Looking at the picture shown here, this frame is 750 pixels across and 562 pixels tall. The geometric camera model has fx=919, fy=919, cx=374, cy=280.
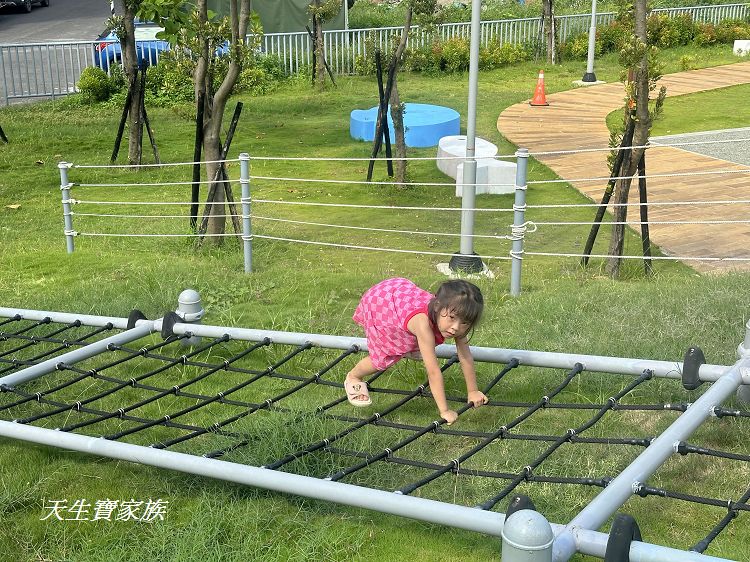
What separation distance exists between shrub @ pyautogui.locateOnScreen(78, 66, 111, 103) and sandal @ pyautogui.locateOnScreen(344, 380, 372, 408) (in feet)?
44.5

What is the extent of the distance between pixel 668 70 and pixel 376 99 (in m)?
6.60

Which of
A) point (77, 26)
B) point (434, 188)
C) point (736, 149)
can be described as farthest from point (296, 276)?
point (77, 26)

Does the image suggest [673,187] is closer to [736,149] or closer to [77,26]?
[736,149]

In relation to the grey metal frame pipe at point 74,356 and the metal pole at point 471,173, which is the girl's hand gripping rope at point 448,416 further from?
the metal pole at point 471,173

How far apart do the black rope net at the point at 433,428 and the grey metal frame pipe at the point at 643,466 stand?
0.19ft

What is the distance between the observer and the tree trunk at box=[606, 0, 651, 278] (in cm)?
686

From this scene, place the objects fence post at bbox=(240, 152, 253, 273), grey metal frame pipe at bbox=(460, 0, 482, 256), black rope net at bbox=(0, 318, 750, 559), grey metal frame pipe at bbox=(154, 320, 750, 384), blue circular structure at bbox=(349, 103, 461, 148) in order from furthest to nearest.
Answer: blue circular structure at bbox=(349, 103, 461, 148)
grey metal frame pipe at bbox=(460, 0, 482, 256)
fence post at bbox=(240, 152, 253, 273)
grey metal frame pipe at bbox=(154, 320, 750, 384)
black rope net at bbox=(0, 318, 750, 559)

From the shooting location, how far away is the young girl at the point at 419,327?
368 centimetres

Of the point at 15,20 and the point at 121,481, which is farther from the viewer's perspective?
the point at 15,20

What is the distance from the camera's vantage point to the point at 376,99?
16531mm

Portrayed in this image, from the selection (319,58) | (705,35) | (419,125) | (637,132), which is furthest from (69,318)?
(705,35)

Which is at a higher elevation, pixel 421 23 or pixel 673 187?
pixel 421 23

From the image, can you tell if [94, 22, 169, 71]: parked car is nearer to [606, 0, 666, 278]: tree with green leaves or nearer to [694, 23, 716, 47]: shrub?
[694, 23, 716, 47]: shrub

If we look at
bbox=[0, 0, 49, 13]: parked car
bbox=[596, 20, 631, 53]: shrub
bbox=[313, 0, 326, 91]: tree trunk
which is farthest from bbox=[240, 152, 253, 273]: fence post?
bbox=[0, 0, 49, 13]: parked car
